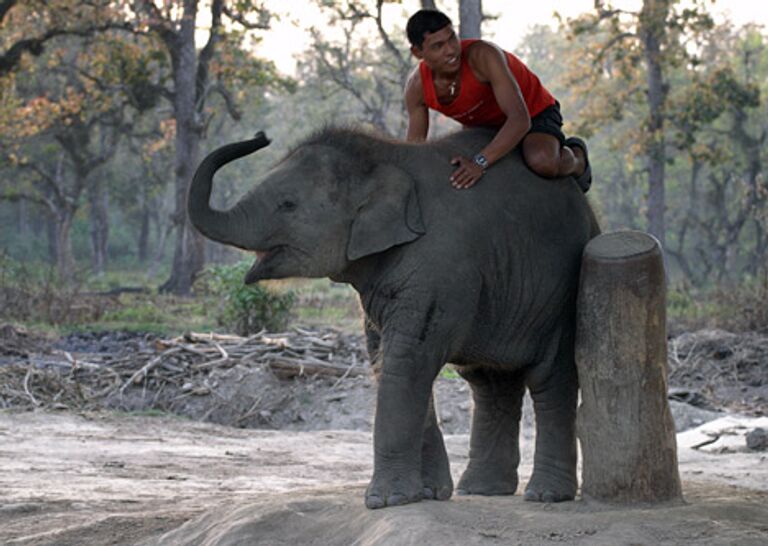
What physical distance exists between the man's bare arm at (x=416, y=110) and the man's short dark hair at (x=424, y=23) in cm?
36

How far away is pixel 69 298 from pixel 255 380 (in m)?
8.09

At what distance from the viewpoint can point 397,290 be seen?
17.3ft

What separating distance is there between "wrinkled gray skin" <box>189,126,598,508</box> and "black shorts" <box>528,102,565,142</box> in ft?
0.62

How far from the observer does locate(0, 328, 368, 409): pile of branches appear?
11742 mm

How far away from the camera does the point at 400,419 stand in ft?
17.2

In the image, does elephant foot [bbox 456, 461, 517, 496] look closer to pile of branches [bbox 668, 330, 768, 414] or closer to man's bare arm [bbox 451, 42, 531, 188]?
man's bare arm [bbox 451, 42, 531, 188]

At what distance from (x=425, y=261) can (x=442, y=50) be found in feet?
3.19

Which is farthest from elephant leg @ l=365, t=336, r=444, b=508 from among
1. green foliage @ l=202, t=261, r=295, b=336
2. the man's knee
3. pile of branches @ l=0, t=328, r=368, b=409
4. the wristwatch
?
green foliage @ l=202, t=261, r=295, b=336

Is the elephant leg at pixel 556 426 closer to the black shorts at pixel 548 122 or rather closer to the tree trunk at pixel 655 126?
the black shorts at pixel 548 122

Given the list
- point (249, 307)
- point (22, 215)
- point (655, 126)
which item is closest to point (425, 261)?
point (249, 307)

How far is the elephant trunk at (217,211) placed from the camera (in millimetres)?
5145

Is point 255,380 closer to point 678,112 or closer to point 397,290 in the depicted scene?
point 397,290

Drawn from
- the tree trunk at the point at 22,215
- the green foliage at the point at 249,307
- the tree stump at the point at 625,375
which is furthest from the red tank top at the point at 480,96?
the tree trunk at the point at 22,215

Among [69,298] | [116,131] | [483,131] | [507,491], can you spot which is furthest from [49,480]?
[116,131]
